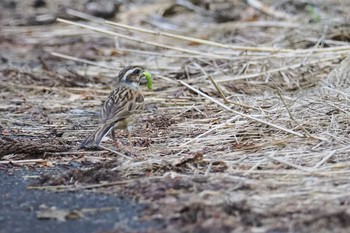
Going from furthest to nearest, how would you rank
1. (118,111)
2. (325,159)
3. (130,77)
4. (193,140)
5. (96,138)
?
1. (130,77)
2. (118,111)
3. (193,140)
4. (96,138)
5. (325,159)

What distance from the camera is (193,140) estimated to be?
547cm

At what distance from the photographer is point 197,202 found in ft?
12.8

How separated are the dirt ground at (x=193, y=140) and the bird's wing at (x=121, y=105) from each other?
20 cm

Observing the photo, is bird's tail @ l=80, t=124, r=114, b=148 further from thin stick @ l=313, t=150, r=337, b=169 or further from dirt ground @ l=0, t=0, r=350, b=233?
thin stick @ l=313, t=150, r=337, b=169

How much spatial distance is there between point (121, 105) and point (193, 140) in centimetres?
59

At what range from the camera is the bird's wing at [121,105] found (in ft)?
18.3

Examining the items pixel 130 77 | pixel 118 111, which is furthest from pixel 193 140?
pixel 130 77

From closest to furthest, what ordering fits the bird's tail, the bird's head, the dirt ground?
the dirt ground → the bird's tail → the bird's head

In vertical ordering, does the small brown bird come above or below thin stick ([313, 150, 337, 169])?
below

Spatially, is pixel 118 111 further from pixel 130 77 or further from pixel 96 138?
pixel 130 77

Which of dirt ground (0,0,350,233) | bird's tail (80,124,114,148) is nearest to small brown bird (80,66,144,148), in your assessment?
bird's tail (80,124,114,148)

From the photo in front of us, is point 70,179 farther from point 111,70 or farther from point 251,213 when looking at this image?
point 111,70

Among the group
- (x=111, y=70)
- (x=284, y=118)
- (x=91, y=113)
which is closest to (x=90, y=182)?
(x=284, y=118)

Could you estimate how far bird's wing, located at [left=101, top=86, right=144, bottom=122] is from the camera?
5578 mm
